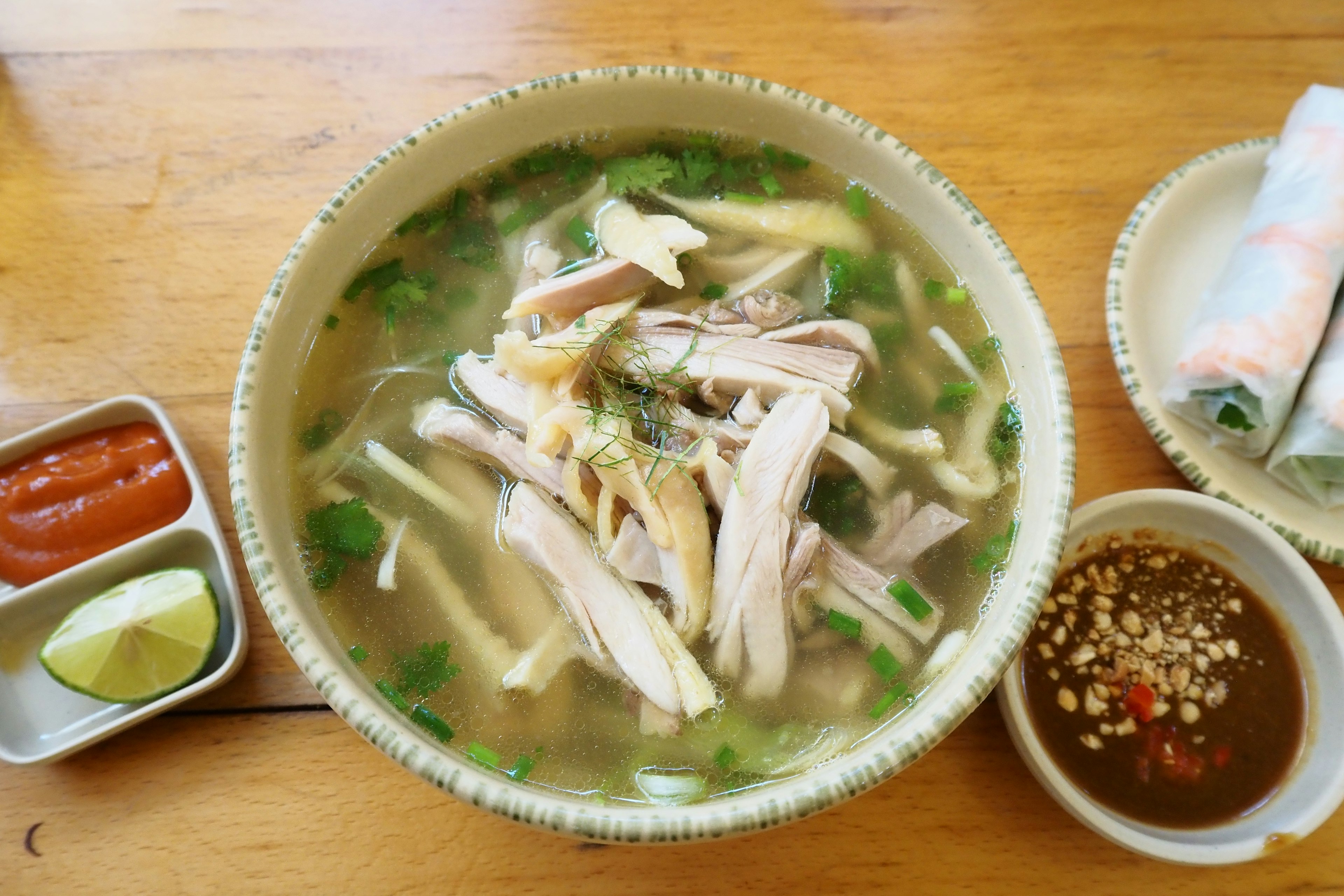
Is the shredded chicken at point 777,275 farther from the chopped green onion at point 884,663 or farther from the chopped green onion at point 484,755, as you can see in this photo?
the chopped green onion at point 484,755

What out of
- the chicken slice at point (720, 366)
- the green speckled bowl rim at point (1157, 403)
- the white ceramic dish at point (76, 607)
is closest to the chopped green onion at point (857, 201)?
the chicken slice at point (720, 366)

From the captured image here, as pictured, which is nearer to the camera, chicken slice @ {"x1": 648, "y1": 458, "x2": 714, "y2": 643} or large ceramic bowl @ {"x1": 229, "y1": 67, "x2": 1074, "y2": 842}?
large ceramic bowl @ {"x1": 229, "y1": 67, "x2": 1074, "y2": 842}

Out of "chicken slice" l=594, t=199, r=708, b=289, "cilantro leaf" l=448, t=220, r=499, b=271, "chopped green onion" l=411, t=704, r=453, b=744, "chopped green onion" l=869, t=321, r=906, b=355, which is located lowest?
"chopped green onion" l=411, t=704, r=453, b=744

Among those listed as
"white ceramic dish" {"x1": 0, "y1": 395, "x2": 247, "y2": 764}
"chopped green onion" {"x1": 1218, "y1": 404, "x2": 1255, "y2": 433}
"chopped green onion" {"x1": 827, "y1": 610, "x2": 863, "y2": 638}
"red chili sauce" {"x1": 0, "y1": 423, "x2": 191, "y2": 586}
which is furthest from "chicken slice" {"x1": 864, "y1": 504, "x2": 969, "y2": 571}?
"red chili sauce" {"x1": 0, "y1": 423, "x2": 191, "y2": 586}

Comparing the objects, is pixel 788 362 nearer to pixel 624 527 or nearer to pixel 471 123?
pixel 624 527

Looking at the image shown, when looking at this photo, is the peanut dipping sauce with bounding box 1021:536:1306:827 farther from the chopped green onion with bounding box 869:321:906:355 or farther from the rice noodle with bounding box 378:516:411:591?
the rice noodle with bounding box 378:516:411:591

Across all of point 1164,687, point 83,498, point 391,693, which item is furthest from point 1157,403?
point 83,498

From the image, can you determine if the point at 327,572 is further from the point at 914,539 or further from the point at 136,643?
the point at 914,539

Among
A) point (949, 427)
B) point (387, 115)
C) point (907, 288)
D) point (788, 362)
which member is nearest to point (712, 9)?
point (387, 115)
